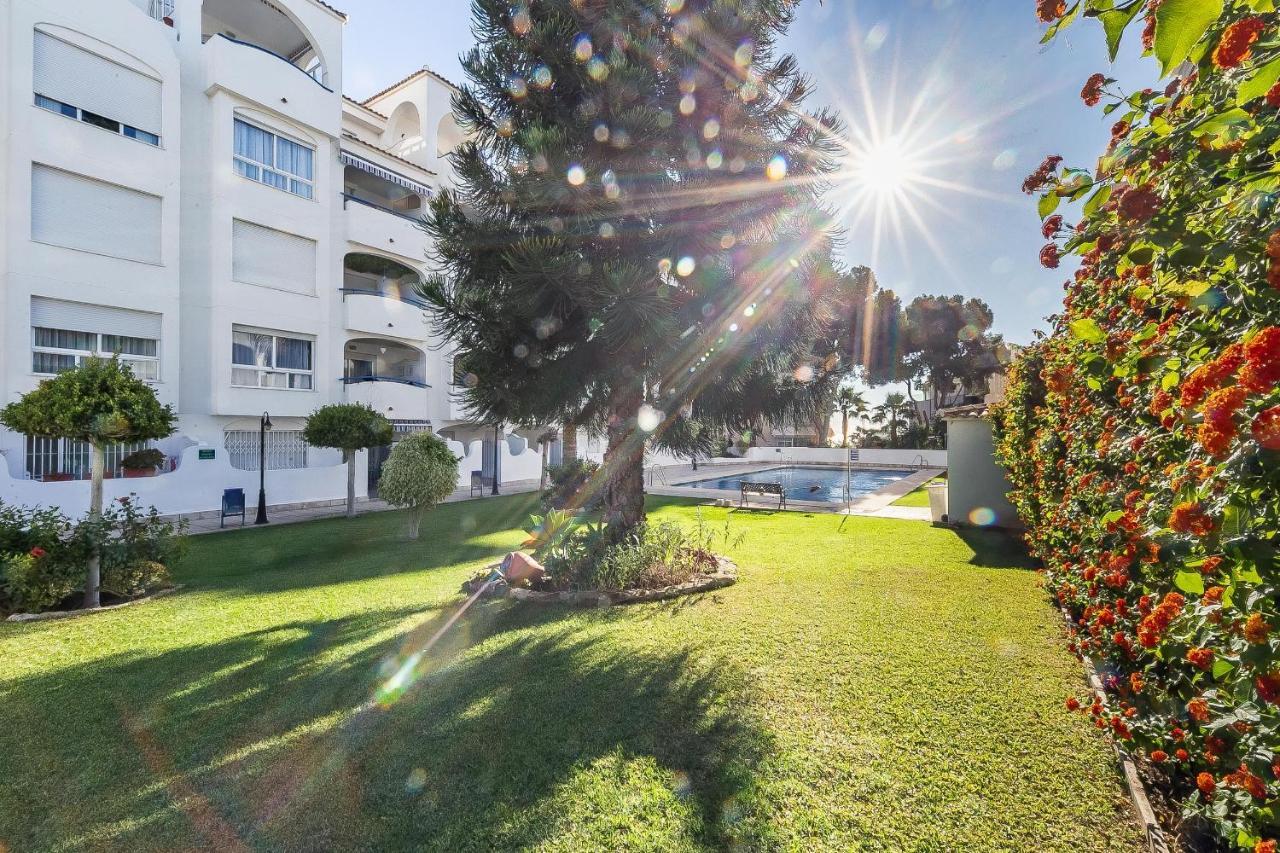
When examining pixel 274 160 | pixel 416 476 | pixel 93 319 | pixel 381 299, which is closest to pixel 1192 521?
pixel 416 476

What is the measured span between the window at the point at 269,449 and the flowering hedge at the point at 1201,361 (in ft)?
63.4

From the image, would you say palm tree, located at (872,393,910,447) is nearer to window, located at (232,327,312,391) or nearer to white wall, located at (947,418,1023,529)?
white wall, located at (947,418,1023,529)

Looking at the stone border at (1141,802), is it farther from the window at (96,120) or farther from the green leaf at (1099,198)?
the window at (96,120)

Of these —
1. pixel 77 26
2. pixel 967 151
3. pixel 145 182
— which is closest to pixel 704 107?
pixel 967 151

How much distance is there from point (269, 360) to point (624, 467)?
1413cm

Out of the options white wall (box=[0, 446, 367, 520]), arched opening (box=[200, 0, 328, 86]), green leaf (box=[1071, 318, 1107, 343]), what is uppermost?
arched opening (box=[200, 0, 328, 86])

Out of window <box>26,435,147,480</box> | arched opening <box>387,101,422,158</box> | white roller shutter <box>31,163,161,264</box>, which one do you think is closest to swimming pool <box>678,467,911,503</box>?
arched opening <box>387,101,422,158</box>

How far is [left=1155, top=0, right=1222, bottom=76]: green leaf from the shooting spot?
3.30 ft

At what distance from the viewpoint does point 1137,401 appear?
2613mm

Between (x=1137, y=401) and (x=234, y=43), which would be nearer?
(x=1137, y=401)

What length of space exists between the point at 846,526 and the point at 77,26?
22064mm

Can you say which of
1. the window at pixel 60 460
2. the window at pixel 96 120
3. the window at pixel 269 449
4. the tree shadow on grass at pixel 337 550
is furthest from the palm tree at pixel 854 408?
the window at pixel 60 460

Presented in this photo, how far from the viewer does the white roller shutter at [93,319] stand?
13070 millimetres

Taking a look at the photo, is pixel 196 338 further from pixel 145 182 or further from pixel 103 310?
pixel 145 182
